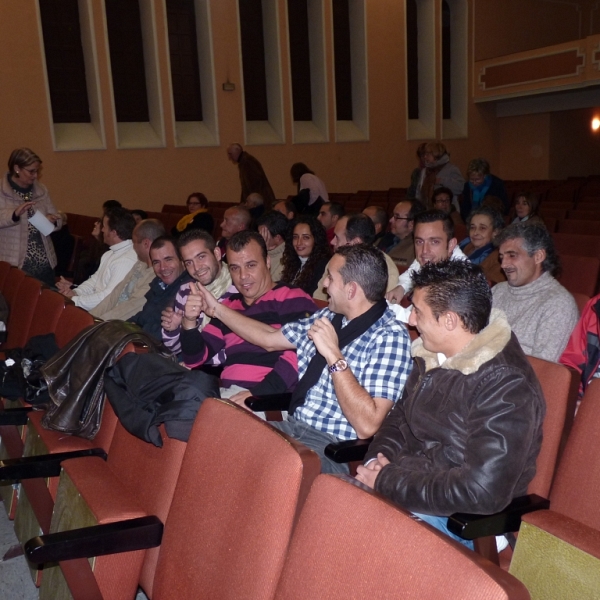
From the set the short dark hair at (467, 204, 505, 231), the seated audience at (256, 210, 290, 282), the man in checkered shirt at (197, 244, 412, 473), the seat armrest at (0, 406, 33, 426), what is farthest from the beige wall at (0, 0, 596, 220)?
the man in checkered shirt at (197, 244, 412, 473)

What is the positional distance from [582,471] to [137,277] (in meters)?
2.92

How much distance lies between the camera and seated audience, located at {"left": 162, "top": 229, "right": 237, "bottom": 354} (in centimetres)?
296

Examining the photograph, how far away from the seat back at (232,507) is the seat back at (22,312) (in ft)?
6.69

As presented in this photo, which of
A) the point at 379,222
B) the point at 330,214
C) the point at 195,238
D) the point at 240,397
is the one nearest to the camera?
the point at 240,397

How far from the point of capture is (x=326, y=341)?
1.79 m

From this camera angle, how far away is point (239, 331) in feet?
7.91

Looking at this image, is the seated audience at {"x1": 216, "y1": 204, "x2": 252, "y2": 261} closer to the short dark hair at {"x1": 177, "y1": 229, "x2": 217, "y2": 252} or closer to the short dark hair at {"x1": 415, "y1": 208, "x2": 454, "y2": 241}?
the short dark hair at {"x1": 177, "y1": 229, "x2": 217, "y2": 252}

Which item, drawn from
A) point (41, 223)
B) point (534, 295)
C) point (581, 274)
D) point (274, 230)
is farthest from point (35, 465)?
point (41, 223)

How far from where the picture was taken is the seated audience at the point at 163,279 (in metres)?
3.25

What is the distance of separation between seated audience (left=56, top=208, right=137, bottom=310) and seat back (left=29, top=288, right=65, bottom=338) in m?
0.89

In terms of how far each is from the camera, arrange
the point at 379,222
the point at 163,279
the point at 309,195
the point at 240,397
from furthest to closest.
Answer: the point at 309,195
the point at 379,222
the point at 163,279
the point at 240,397

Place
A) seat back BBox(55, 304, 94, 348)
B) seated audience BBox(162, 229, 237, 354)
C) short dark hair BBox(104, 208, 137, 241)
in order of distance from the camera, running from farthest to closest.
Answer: short dark hair BBox(104, 208, 137, 241) → seated audience BBox(162, 229, 237, 354) → seat back BBox(55, 304, 94, 348)

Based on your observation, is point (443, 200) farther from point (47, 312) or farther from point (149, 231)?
point (47, 312)

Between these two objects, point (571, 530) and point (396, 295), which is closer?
point (571, 530)
